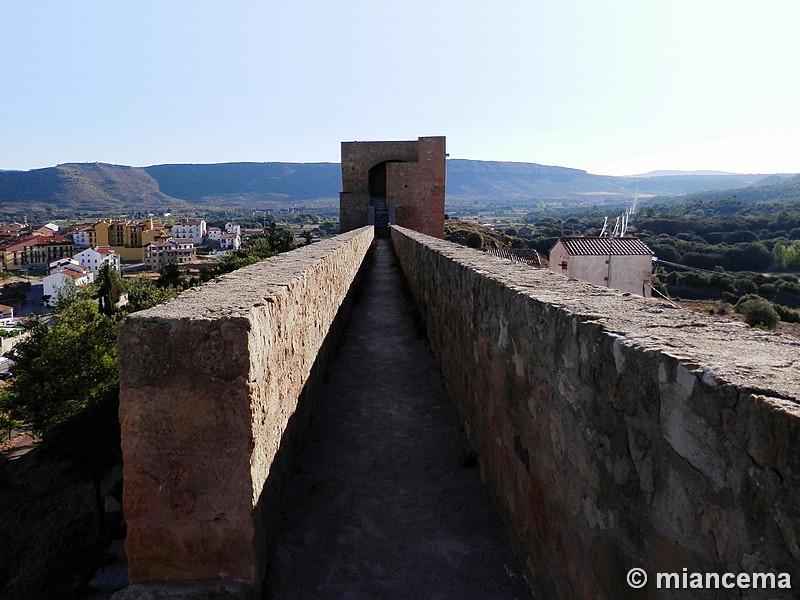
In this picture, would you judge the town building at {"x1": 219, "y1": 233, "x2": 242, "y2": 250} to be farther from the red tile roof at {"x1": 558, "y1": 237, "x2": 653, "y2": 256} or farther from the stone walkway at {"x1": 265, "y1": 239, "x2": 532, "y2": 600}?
the stone walkway at {"x1": 265, "y1": 239, "x2": 532, "y2": 600}

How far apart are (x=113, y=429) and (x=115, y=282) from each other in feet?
133

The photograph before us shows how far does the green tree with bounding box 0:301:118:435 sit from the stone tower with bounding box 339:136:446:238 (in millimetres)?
9969

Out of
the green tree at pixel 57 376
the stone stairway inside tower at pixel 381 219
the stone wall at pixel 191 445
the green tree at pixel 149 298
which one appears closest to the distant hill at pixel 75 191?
the green tree at pixel 149 298

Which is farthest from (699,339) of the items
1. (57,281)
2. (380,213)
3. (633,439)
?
(57,281)

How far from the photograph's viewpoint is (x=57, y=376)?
1591 centimetres

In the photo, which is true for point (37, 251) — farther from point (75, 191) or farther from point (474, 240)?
point (75, 191)

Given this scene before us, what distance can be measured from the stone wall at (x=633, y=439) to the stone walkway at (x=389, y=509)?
0.19 metres

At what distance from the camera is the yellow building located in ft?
292

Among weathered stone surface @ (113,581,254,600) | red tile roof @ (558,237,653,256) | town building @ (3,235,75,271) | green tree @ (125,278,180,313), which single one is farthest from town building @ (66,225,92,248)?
weathered stone surface @ (113,581,254,600)

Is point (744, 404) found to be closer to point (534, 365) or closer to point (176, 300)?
point (534, 365)

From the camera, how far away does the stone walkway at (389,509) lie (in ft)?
8.30

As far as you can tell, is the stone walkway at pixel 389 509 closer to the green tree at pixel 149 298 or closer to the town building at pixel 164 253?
the green tree at pixel 149 298

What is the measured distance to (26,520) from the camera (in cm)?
1333

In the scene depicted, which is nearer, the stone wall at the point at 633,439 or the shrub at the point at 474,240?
the stone wall at the point at 633,439
